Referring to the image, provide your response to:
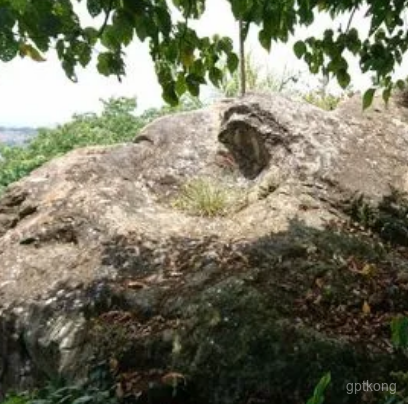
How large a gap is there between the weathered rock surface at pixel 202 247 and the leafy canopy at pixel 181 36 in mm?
1426

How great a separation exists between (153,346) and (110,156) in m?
2.92

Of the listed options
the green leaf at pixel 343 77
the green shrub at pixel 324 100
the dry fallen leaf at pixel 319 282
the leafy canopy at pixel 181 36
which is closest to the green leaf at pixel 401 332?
the leafy canopy at pixel 181 36

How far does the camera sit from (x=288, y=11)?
3.37 m

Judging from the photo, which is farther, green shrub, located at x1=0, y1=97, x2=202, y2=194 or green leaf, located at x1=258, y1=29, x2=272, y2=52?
green shrub, located at x1=0, y1=97, x2=202, y2=194

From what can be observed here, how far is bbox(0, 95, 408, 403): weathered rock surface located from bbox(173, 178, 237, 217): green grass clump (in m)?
0.11

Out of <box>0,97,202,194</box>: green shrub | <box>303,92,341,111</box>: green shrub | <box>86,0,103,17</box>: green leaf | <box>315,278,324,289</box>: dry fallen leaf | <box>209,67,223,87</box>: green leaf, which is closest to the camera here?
<box>86,0,103,17</box>: green leaf

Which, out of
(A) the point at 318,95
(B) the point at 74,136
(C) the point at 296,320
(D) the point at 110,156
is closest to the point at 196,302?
(C) the point at 296,320

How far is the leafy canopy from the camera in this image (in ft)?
7.70

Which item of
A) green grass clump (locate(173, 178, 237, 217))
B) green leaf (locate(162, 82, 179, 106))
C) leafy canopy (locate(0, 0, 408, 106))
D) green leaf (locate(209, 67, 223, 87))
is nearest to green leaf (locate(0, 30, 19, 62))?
leafy canopy (locate(0, 0, 408, 106))

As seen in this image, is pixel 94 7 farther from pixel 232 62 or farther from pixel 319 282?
pixel 319 282

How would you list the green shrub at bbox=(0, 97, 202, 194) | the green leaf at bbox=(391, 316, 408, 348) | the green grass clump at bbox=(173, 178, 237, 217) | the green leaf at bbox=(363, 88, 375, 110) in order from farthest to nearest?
the green shrub at bbox=(0, 97, 202, 194)
the green grass clump at bbox=(173, 178, 237, 217)
the green leaf at bbox=(363, 88, 375, 110)
the green leaf at bbox=(391, 316, 408, 348)

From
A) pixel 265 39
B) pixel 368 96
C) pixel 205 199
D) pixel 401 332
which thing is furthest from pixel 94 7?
pixel 205 199

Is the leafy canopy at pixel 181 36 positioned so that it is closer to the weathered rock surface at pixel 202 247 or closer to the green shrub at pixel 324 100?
the weathered rock surface at pixel 202 247

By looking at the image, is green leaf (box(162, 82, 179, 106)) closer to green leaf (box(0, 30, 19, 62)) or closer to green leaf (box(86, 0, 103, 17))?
green leaf (box(86, 0, 103, 17))
